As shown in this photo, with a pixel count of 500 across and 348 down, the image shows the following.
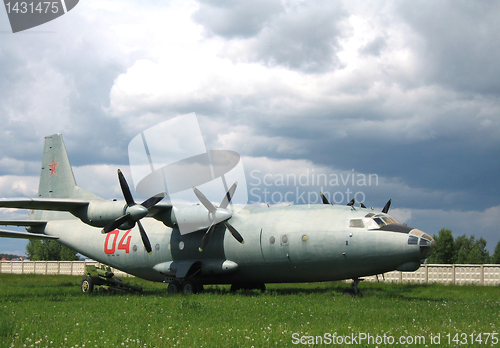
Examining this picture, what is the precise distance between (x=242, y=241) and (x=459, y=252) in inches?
3537

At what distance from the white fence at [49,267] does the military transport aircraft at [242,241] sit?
1453 inches

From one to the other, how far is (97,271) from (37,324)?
1364cm

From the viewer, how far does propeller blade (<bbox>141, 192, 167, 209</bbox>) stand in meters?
23.4

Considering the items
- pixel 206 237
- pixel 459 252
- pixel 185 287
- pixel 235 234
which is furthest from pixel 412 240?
pixel 459 252

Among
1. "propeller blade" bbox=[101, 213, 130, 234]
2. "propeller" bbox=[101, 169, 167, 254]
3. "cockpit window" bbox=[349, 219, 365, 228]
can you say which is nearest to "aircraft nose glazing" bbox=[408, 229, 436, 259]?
"cockpit window" bbox=[349, 219, 365, 228]

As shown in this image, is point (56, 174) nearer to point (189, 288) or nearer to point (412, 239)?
point (189, 288)

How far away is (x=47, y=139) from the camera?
3253 centimetres

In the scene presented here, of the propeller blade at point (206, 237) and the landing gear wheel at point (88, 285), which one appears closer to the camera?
the propeller blade at point (206, 237)

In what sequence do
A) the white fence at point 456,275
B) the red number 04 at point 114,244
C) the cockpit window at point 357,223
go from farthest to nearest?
the white fence at point 456,275 → the red number 04 at point 114,244 → the cockpit window at point 357,223

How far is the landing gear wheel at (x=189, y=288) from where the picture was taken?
24.4 metres

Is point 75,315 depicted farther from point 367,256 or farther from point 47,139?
point 47,139

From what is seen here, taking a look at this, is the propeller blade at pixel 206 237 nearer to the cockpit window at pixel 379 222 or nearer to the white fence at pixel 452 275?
the cockpit window at pixel 379 222

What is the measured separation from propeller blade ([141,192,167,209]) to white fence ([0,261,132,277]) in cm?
4082

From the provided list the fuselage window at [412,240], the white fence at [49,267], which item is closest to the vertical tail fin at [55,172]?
the fuselage window at [412,240]
